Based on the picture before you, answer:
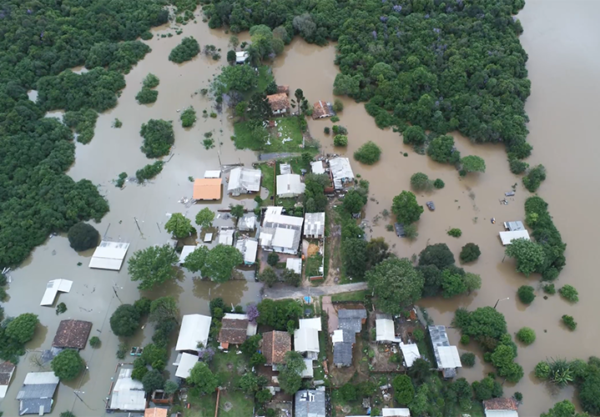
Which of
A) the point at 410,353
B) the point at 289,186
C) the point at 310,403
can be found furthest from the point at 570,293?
the point at 289,186

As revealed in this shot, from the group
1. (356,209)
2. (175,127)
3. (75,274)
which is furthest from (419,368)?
(175,127)

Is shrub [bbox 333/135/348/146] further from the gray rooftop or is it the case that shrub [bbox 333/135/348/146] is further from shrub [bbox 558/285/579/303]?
the gray rooftop

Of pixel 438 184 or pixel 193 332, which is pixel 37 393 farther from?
pixel 438 184

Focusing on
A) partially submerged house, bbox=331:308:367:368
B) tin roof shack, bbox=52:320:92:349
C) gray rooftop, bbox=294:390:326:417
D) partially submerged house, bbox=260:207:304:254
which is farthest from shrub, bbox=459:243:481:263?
tin roof shack, bbox=52:320:92:349

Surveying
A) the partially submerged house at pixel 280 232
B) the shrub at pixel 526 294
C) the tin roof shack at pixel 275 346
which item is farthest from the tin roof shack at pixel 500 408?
the partially submerged house at pixel 280 232

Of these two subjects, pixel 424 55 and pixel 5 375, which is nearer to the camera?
pixel 5 375
